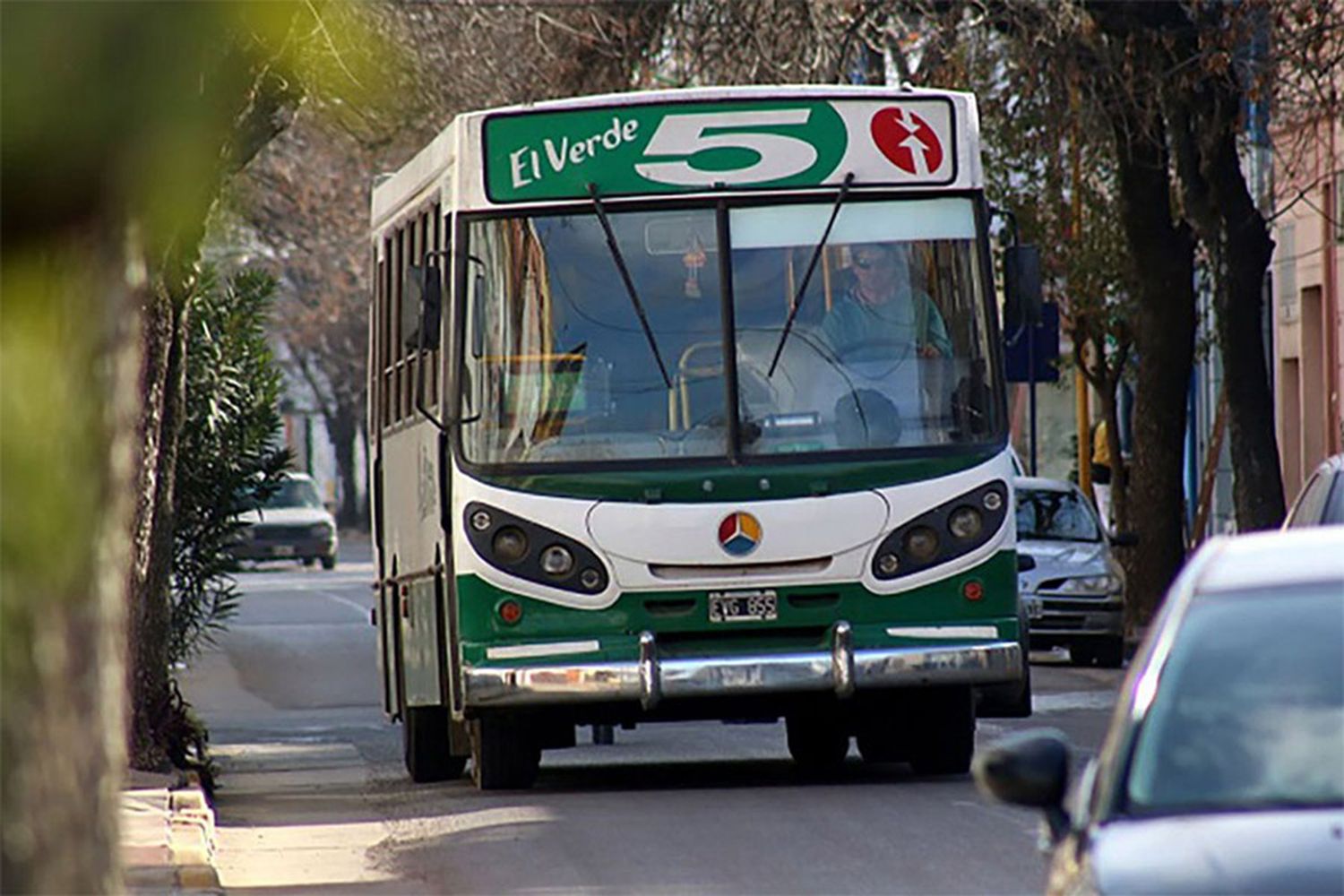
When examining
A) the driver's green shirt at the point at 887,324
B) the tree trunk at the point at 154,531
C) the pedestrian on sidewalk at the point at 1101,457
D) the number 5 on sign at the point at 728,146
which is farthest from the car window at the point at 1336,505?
the pedestrian on sidewalk at the point at 1101,457

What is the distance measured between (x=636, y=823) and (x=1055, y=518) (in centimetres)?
1443

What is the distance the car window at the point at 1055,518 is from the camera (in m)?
28.8

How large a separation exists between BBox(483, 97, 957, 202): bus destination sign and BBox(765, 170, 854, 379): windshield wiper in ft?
0.18

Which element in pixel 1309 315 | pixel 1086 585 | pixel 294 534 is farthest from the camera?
pixel 294 534

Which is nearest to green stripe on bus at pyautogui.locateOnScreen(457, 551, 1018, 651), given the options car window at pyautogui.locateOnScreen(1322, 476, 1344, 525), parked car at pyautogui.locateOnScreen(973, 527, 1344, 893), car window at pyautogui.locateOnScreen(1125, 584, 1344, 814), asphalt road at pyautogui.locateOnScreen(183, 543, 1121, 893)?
asphalt road at pyautogui.locateOnScreen(183, 543, 1121, 893)

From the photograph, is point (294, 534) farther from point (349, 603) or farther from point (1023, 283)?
point (1023, 283)

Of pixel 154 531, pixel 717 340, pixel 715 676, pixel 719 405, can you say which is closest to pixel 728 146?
pixel 717 340

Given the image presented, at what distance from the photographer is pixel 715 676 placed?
15430 millimetres

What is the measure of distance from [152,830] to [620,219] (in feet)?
12.2

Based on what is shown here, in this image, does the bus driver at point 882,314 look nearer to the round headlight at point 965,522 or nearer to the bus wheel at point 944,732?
the round headlight at point 965,522

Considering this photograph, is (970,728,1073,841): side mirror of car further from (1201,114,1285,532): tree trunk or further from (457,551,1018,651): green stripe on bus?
(1201,114,1285,532): tree trunk

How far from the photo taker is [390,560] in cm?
1884

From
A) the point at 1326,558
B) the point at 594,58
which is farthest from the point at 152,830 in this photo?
the point at 594,58

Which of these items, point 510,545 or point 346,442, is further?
point 346,442
